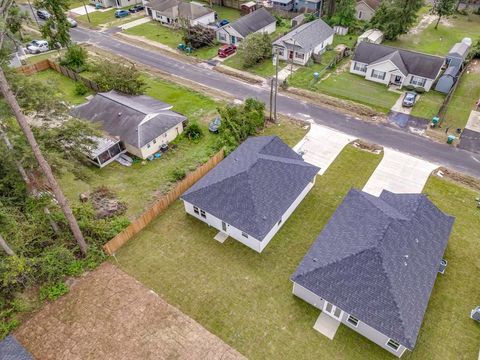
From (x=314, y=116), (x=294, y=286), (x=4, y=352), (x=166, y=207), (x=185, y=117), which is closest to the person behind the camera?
(x=4, y=352)

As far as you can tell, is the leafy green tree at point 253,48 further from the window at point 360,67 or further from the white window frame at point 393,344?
the white window frame at point 393,344

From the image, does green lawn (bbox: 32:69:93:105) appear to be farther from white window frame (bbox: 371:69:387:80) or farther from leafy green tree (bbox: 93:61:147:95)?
white window frame (bbox: 371:69:387:80)

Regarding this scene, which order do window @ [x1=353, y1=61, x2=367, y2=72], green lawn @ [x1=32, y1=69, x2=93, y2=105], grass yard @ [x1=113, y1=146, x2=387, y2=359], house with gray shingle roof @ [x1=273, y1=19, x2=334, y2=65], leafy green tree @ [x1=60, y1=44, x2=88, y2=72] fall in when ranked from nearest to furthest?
grass yard @ [x1=113, y1=146, x2=387, y2=359], green lawn @ [x1=32, y1=69, x2=93, y2=105], window @ [x1=353, y1=61, x2=367, y2=72], leafy green tree @ [x1=60, y1=44, x2=88, y2=72], house with gray shingle roof @ [x1=273, y1=19, x2=334, y2=65]

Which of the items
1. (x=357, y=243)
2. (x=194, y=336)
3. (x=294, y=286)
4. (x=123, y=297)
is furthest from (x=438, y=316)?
(x=123, y=297)

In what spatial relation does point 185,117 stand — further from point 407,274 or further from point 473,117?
point 473,117

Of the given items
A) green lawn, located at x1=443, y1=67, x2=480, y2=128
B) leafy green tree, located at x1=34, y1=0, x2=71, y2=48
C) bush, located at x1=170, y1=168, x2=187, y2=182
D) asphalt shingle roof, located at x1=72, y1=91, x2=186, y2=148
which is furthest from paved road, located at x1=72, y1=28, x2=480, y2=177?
bush, located at x1=170, y1=168, x2=187, y2=182

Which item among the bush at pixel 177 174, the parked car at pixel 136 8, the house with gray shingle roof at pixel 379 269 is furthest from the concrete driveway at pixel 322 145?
the parked car at pixel 136 8

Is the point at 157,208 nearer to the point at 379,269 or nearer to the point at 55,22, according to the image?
the point at 379,269
